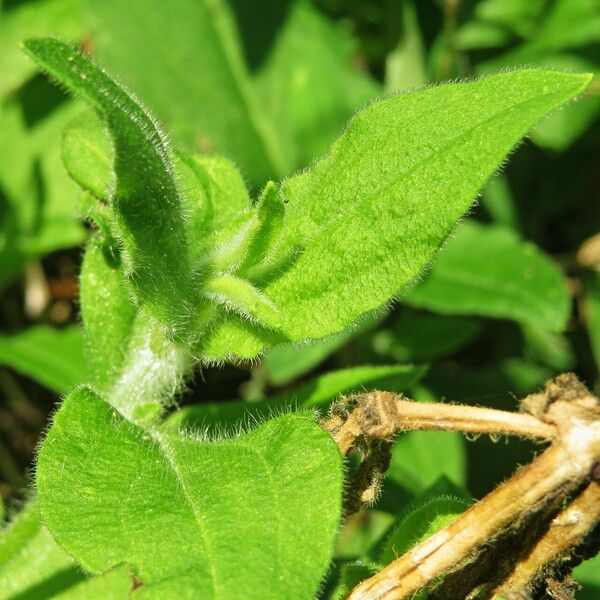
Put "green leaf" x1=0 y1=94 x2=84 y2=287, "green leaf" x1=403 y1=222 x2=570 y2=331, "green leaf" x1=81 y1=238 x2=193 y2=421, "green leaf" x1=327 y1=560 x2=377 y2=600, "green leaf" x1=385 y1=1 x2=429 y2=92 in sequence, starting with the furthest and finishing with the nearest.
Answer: "green leaf" x1=0 y1=94 x2=84 y2=287
"green leaf" x1=385 y1=1 x2=429 y2=92
"green leaf" x1=403 y1=222 x2=570 y2=331
"green leaf" x1=81 y1=238 x2=193 y2=421
"green leaf" x1=327 y1=560 x2=377 y2=600

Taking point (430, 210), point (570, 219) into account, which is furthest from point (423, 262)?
point (570, 219)

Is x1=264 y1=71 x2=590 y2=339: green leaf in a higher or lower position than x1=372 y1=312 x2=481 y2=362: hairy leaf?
higher

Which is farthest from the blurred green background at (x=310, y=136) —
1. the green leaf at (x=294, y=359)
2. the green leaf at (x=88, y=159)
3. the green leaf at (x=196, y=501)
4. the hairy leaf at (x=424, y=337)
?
the green leaf at (x=196, y=501)

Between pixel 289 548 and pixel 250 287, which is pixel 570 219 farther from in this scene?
pixel 289 548

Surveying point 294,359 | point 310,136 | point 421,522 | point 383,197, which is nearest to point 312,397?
point 421,522

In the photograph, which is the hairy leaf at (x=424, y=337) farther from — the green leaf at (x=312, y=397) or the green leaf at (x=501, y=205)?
the green leaf at (x=312, y=397)

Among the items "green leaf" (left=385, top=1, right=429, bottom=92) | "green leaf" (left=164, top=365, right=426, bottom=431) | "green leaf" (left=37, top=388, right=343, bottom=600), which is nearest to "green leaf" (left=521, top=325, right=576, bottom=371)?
"green leaf" (left=385, top=1, right=429, bottom=92)

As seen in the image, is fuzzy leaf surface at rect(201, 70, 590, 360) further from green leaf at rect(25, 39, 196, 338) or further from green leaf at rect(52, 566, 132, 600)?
green leaf at rect(52, 566, 132, 600)
